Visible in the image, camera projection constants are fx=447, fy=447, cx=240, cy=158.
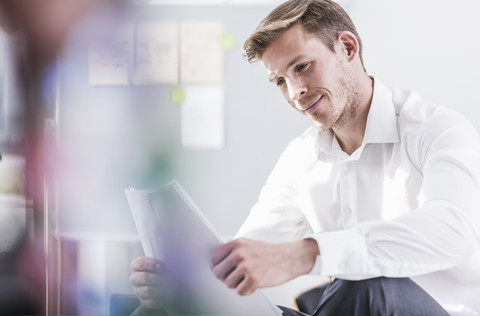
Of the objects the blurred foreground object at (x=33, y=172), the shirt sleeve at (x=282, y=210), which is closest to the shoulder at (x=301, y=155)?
the shirt sleeve at (x=282, y=210)

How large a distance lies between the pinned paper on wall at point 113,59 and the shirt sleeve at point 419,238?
140cm

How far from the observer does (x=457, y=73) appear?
157 cm

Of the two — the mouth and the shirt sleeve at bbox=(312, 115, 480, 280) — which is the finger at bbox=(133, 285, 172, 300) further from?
the mouth

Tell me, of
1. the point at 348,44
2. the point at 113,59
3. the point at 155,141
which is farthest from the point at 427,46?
the point at 113,59

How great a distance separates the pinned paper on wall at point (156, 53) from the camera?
1.75 meters

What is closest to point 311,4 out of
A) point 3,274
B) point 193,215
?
point 193,215

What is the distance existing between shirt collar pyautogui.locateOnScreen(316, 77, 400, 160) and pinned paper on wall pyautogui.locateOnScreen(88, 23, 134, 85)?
106 cm

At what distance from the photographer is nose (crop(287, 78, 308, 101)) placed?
85 cm

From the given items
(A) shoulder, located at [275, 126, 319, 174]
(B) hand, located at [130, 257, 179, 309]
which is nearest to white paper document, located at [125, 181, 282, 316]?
(B) hand, located at [130, 257, 179, 309]

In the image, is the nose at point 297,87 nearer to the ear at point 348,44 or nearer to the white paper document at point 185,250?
the ear at point 348,44

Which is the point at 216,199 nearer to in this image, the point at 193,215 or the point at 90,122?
the point at 90,122

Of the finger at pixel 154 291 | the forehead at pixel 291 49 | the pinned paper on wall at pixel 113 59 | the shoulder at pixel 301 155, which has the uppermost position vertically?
the pinned paper on wall at pixel 113 59

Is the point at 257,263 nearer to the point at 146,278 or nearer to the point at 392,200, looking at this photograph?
the point at 146,278

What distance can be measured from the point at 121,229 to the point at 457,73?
53.9 inches
